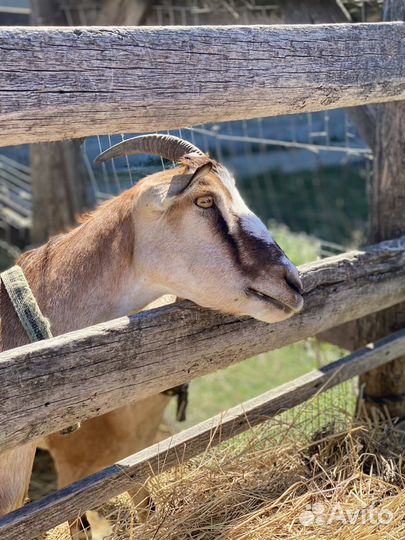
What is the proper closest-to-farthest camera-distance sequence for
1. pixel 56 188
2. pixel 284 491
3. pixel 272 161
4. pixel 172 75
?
pixel 172 75 → pixel 284 491 → pixel 56 188 → pixel 272 161

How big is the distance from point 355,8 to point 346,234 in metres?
5.07

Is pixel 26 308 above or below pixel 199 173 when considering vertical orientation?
below

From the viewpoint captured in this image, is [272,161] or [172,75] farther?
[272,161]

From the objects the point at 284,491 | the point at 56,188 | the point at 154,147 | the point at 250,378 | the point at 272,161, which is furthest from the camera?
the point at 272,161

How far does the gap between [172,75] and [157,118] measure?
134mm

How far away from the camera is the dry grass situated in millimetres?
2381

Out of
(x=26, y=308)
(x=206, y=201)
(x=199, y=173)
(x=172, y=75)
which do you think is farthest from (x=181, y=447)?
(x=172, y=75)

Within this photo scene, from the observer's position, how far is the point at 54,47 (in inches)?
75.3

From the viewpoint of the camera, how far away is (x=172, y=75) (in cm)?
217

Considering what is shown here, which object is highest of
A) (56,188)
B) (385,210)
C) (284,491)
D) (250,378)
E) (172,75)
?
(172,75)

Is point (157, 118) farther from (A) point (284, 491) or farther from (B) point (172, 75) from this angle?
(A) point (284, 491)

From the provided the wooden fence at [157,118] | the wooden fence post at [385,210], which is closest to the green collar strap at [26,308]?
the wooden fence at [157,118]

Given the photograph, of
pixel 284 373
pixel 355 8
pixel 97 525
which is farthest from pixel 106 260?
pixel 284 373

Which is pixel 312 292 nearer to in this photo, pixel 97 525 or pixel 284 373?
pixel 97 525
